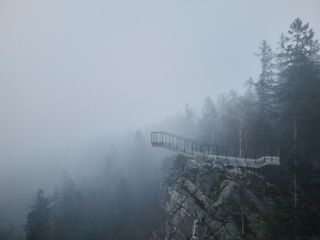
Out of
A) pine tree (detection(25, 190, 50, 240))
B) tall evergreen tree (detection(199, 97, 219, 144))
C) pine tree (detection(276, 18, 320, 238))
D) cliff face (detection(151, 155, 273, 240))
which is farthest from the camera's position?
tall evergreen tree (detection(199, 97, 219, 144))

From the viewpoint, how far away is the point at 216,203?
83.5 feet

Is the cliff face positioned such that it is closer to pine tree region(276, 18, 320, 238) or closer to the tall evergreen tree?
pine tree region(276, 18, 320, 238)

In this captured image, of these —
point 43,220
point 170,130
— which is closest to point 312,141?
point 43,220

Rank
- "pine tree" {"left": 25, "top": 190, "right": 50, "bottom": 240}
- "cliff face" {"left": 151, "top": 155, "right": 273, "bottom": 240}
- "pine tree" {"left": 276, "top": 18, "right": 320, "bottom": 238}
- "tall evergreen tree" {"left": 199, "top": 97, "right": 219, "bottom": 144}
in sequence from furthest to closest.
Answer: "tall evergreen tree" {"left": 199, "top": 97, "right": 219, "bottom": 144} < "pine tree" {"left": 25, "top": 190, "right": 50, "bottom": 240} < "pine tree" {"left": 276, "top": 18, "right": 320, "bottom": 238} < "cliff face" {"left": 151, "top": 155, "right": 273, "bottom": 240}

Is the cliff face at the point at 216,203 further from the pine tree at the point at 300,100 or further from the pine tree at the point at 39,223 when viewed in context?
the pine tree at the point at 39,223

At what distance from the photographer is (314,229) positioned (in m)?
17.8

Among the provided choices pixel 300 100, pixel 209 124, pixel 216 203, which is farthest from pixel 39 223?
pixel 300 100

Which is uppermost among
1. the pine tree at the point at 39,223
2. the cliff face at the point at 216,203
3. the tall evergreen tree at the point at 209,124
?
the tall evergreen tree at the point at 209,124

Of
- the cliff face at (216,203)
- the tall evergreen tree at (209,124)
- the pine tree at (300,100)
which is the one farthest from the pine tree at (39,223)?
the pine tree at (300,100)

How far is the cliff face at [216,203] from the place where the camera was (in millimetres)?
23469

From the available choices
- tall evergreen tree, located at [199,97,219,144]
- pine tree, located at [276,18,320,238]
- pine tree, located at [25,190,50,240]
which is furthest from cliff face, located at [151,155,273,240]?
pine tree, located at [25,190,50,240]

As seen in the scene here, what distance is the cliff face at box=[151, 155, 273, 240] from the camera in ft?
77.0

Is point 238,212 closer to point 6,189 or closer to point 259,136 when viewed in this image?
point 259,136

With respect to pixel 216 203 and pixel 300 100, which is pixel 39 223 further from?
pixel 300 100
